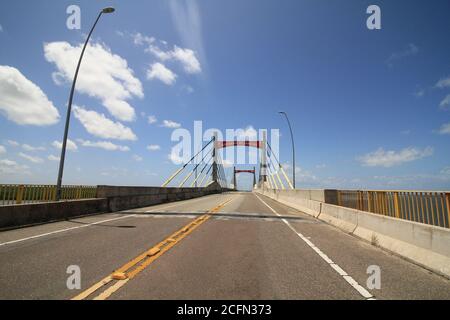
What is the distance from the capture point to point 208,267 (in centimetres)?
507

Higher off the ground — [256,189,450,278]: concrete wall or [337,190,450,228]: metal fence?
[337,190,450,228]: metal fence

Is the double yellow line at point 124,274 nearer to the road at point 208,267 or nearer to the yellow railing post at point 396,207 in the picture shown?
the road at point 208,267

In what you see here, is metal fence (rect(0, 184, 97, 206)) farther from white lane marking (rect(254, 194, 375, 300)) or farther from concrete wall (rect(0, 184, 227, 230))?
white lane marking (rect(254, 194, 375, 300))

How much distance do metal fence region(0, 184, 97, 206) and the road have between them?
2.37 metres

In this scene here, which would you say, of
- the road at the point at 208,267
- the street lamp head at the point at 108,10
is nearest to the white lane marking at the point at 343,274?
the road at the point at 208,267

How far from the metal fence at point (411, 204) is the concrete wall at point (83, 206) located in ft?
39.4

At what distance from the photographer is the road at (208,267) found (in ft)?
12.7

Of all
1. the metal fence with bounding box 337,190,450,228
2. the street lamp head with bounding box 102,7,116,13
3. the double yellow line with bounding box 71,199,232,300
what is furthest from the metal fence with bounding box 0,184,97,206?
the metal fence with bounding box 337,190,450,228

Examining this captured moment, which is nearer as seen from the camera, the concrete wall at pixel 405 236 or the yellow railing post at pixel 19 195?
the concrete wall at pixel 405 236

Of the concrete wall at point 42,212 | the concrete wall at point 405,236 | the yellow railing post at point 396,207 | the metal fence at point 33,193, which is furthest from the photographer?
the metal fence at point 33,193

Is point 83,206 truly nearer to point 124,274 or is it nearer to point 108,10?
point 108,10

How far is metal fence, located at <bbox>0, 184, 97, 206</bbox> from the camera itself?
10.1m

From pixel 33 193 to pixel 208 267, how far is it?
32.0 feet
